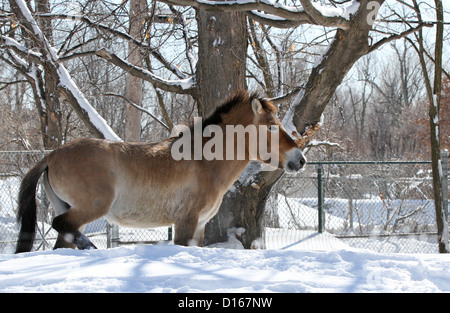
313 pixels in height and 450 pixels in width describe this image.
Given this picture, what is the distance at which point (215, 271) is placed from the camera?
3244 mm

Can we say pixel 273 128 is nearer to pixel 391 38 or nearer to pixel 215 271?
pixel 391 38

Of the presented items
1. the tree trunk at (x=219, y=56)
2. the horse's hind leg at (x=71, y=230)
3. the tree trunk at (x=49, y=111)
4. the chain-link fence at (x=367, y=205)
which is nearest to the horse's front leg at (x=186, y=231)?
the horse's hind leg at (x=71, y=230)

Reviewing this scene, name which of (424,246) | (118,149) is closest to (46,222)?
(118,149)

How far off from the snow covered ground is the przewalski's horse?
1163mm

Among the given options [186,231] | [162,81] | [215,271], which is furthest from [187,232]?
[162,81]

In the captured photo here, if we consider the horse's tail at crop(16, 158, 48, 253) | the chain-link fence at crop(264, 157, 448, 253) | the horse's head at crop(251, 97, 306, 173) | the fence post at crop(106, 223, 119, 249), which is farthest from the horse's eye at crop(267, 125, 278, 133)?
the chain-link fence at crop(264, 157, 448, 253)

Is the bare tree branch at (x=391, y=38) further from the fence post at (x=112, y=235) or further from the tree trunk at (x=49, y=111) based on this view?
the tree trunk at (x=49, y=111)

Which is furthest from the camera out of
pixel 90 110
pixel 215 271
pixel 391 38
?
pixel 90 110

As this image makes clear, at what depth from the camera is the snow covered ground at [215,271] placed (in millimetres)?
2773

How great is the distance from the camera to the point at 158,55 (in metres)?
9.84

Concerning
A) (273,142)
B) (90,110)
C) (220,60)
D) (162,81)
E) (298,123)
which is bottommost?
(273,142)

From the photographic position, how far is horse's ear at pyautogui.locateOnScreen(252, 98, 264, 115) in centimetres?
595

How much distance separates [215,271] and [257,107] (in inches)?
125
